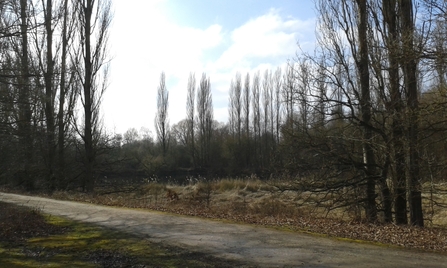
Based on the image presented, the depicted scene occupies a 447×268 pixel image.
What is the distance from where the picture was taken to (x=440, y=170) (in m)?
11.1

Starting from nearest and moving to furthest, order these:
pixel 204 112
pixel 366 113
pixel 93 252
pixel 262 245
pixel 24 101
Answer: pixel 93 252 → pixel 262 245 → pixel 24 101 → pixel 366 113 → pixel 204 112

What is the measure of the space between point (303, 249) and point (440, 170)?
579cm

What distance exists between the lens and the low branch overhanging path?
6.66m

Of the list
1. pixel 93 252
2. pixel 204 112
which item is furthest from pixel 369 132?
pixel 204 112

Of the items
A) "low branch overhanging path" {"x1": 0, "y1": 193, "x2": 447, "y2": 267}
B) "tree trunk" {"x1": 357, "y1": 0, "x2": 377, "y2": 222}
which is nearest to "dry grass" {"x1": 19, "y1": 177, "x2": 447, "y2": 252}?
"tree trunk" {"x1": 357, "y1": 0, "x2": 377, "y2": 222}

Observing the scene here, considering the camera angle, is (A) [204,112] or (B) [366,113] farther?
(A) [204,112]

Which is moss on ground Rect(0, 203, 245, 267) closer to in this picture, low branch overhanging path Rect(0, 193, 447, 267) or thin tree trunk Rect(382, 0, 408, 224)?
low branch overhanging path Rect(0, 193, 447, 267)

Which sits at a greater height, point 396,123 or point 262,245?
point 396,123

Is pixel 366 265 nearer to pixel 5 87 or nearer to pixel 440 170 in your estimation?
pixel 440 170

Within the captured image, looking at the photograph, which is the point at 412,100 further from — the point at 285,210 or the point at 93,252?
the point at 93,252

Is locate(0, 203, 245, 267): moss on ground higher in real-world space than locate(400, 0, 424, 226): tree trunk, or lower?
lower

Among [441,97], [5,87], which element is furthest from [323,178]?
[5,87]

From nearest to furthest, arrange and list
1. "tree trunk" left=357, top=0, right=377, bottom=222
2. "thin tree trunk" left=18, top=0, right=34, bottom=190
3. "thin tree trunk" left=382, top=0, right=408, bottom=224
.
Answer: "thin tree trunk" left=382, top=0, right=408, bottom=224
"thin tree trunk" left=18, top=0, right=34, bottom=190
"tree trunk" left=357, top=0, right=377, bottom=222

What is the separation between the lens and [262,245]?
791cm
